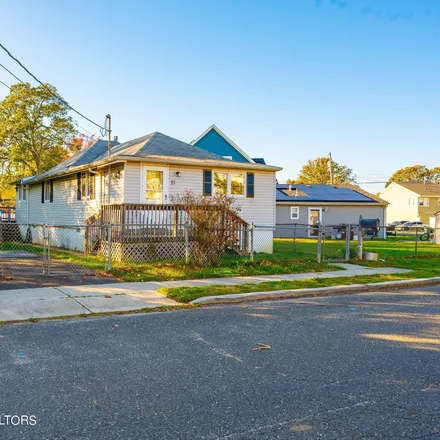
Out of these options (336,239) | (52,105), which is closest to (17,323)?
(336,239)

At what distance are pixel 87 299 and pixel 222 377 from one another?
445 centimetres

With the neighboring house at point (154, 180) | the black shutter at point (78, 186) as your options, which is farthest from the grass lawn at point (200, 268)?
the black shutter at point (78, 186)

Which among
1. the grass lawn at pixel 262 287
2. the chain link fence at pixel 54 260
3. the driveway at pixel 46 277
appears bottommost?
the grass lawn at pixel 262 287

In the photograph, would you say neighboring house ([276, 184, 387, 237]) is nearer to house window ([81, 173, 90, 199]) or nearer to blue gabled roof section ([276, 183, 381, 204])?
blue gabled roof section ([276, 183, 381, 204])

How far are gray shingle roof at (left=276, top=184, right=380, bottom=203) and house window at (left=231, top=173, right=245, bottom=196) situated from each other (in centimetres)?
1362

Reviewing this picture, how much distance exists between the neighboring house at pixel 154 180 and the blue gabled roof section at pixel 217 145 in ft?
22.0

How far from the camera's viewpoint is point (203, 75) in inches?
730

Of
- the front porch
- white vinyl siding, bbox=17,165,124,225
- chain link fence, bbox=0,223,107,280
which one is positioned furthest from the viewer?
white vinyl siding, bbox=17,165,124,225

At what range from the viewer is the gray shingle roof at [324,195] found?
1265 inches

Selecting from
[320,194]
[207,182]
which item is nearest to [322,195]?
[320,194]

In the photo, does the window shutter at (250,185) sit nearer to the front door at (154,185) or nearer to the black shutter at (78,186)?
the front door at (154,185)

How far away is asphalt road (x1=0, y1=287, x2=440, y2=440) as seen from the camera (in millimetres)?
3057

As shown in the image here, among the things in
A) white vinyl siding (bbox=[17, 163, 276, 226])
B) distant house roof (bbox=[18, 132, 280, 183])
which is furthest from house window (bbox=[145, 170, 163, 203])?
distant house roof (bbox=[18, 132, 280, 183])

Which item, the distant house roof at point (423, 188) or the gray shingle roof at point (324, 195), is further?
the distant house roof at point (423, 188)
